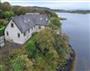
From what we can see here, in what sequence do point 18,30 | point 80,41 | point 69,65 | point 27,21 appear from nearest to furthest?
1. point 69,65
2. point 18,30
3. point 27,21
4. point 80,41

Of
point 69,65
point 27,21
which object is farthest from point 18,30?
point 69,65

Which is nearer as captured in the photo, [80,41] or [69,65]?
[69,65]

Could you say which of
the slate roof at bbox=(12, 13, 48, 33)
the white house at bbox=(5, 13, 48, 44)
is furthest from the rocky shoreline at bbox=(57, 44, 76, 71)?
the slate roof at bbox=(12, 13, 48, 33)

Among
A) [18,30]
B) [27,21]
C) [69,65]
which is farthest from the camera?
[27,21]

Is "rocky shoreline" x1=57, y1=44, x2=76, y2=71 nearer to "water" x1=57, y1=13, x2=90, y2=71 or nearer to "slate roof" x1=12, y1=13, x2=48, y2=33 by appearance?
"water" x1=57, y1=13, x2=90, y2=71

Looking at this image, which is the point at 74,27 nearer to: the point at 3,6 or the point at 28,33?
the point at 3,6

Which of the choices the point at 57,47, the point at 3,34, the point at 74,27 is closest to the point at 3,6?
the point at 74,27

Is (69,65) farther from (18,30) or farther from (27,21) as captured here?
(27,21)

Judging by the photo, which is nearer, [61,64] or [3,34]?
[61,64]

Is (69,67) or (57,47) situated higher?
(57,47)
